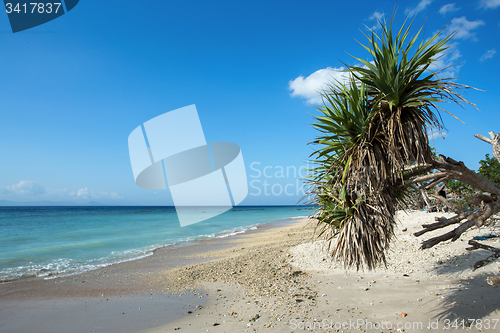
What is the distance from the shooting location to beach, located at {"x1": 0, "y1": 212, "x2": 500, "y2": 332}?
4992mm

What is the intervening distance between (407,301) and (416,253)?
148 inches

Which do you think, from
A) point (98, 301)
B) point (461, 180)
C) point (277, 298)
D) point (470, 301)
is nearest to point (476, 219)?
point (461, 180)

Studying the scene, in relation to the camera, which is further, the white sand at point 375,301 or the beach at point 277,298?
the beach at point 277,298

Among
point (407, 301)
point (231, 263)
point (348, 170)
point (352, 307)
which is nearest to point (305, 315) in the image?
point (352, 307)

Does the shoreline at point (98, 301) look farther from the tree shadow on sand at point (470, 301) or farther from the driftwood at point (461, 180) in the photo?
the driftwood at point (461, 180)

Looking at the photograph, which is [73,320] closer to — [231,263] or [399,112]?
[231,263]

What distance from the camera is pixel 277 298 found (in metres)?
6.44

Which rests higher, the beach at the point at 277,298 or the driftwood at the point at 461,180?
the driftwood at the point at 461,180

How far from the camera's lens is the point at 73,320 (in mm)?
6227

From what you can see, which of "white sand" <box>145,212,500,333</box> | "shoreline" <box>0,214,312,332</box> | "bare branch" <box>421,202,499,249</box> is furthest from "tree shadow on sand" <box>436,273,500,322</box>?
"shoreline" <box>0,214,312,332</box>

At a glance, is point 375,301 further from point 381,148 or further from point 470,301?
point 381,148

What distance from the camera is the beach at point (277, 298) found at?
499 centimetres

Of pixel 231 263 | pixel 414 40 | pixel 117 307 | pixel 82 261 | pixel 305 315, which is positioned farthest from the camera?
pixel 82 261

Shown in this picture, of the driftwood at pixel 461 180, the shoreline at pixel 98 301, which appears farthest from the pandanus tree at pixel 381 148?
the shoreline at pixel 98 301
